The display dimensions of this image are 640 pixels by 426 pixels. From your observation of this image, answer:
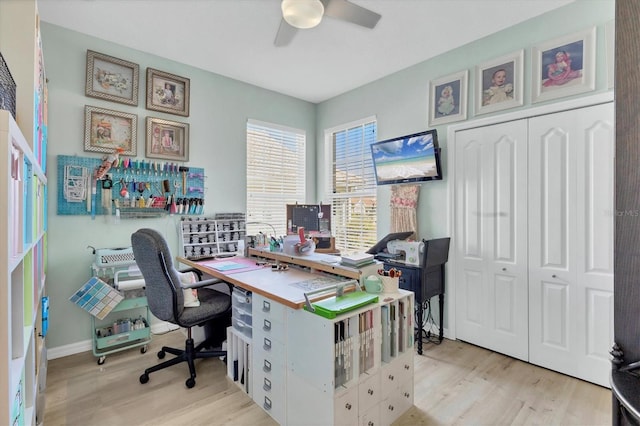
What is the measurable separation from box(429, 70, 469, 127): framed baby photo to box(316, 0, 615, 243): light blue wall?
0.19 feet

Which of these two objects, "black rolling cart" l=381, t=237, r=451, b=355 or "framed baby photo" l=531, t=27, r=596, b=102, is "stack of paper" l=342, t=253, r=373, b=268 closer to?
"black rolling cart" l=381, t=237, r=451, b=355

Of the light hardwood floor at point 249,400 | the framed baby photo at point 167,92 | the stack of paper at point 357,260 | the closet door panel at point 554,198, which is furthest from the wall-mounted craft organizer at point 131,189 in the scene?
the closet door panel at point 554,198

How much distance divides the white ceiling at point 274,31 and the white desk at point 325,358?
206cm

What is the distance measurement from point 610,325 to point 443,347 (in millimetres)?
1230

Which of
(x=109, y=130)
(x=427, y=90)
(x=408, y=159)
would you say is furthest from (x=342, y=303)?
(x=109, y=130)

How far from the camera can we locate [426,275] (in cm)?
281

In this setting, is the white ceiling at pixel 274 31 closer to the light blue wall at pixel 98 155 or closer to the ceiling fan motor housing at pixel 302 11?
the light blue wall at pixel 98 155

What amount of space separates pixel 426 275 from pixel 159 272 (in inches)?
84.9

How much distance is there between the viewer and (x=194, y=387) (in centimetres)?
225

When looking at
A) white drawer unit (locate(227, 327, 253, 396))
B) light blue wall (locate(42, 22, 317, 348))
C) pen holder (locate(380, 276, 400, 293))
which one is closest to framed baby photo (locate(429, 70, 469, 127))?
pen holder (locate(380, 276, 400, 293))

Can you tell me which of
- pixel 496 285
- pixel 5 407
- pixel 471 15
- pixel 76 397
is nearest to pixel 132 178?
pixel 76 397

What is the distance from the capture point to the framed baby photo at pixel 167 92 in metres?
3.15

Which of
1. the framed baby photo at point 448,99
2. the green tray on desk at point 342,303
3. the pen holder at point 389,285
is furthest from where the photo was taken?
the framed baby photo at point 448,99

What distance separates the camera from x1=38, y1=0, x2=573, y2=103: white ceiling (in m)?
2.43
